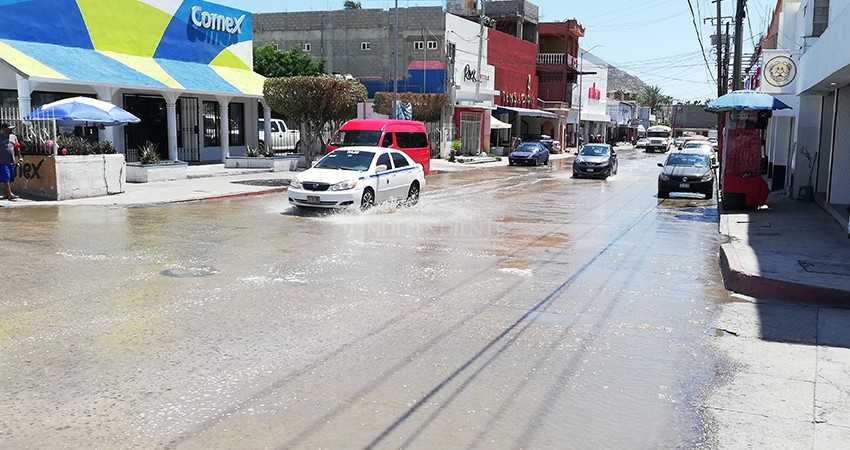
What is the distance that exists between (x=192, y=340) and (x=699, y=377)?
4.36 metres

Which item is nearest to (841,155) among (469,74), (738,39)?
(738,39)

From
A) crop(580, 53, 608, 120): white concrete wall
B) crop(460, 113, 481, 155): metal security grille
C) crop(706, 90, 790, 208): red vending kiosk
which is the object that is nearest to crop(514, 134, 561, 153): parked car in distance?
crop(460, 113, 481, 155): metal security grille

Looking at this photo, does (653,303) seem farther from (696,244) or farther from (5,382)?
(5,382)

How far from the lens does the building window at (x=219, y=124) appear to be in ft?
103

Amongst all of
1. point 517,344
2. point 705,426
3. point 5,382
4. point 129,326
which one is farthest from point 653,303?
point 5,382

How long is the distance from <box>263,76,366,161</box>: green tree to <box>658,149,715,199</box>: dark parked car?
1103cm

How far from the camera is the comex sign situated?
29517 mm

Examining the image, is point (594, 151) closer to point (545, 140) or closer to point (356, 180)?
point (356, 180)

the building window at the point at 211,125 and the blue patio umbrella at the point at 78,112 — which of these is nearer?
the blue patio umbrella at the point at 78,112

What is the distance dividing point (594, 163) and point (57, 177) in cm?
2008

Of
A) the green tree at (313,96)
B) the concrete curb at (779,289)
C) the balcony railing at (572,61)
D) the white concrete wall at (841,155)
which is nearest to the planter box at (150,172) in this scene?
the green tree at (313,96)

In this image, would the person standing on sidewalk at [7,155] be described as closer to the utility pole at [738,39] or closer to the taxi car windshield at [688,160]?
the taxi car windshield at [688,160]

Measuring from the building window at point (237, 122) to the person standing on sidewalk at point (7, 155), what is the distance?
15.6 metres

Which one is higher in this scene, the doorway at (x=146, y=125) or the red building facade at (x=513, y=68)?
the red building facade at (x=513, y=68)
